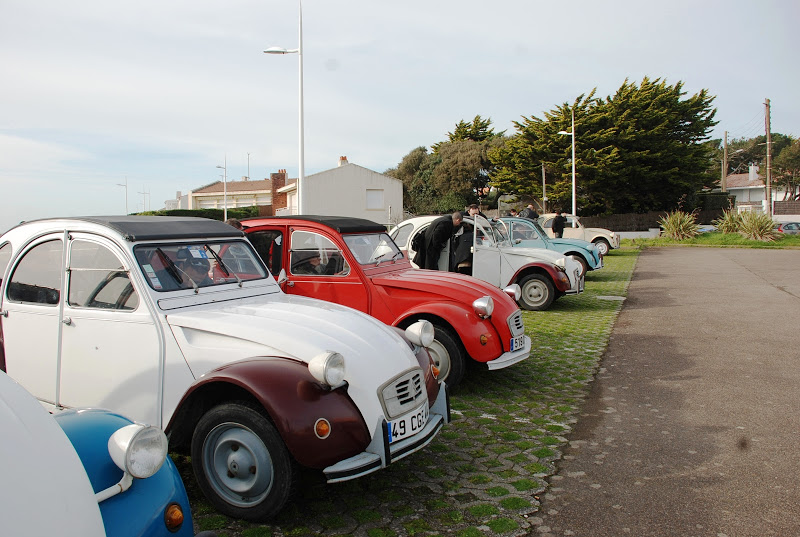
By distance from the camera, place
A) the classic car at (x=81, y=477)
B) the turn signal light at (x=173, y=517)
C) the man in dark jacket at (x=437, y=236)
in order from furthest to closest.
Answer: the man in dark jacket at (x=437, y=236) < the turn signal light at (x=173, y=517) < the classic car at (x=81, y=477)

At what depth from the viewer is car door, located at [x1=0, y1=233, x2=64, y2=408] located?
4375mm

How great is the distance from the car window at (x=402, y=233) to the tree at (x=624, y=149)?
Result: 1210 inches

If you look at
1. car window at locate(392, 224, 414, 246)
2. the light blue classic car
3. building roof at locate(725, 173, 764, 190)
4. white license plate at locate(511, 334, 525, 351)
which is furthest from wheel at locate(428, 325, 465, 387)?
building roof at locate(725, 173, 764, 190)

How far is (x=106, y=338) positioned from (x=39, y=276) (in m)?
0.94

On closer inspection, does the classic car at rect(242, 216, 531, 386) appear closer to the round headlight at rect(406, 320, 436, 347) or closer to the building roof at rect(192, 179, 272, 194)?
the round headlight at rect(406, 320, 436, 347)

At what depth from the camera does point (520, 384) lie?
662cm

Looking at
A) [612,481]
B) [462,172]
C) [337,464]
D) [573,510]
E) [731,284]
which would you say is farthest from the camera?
[462,172]

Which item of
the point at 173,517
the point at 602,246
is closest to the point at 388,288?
the point at 173,517

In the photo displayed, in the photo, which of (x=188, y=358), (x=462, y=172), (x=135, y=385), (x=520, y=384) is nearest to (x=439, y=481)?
(x=188, y=358)

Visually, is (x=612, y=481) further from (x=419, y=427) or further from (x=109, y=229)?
(x=109, y=229)

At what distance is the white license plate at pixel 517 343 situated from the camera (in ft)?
20.2

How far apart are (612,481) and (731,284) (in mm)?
12837

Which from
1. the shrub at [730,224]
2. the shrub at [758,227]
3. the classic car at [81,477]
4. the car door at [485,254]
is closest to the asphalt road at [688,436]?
the classic car at [81,477]

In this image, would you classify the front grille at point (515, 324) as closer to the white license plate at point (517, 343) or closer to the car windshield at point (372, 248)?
the white license plate at point (517, 343)
